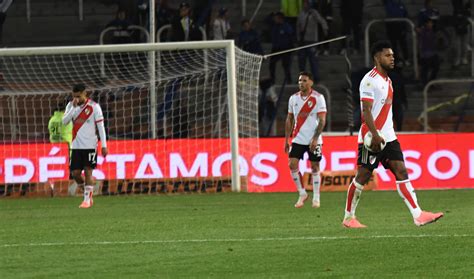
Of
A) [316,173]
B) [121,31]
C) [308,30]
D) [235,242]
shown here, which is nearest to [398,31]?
[308,30]

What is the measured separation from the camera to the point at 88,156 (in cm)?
2306

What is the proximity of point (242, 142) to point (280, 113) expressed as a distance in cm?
648

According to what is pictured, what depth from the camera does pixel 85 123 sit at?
75.4ft

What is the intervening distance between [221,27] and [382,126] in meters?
19.1

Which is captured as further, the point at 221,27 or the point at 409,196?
the point at 221,27

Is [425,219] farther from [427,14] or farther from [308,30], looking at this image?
[427,14]

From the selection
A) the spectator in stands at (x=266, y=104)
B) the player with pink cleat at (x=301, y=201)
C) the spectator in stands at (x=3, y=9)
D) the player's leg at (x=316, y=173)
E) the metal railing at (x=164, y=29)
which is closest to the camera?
the player's leg at (x=316, y=173)

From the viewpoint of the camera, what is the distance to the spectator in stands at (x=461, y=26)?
112 ft

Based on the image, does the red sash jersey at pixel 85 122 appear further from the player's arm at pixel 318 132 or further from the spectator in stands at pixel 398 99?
the spectator in stands at pixel 398 99

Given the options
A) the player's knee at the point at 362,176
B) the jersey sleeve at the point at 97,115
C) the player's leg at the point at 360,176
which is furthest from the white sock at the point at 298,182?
the player's knee at the point at 362,176

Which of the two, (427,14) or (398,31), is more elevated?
(427,14)

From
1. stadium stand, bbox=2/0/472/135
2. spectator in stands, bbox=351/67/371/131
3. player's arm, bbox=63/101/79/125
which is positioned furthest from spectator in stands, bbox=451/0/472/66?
player's arm, bbox=63/101/79/125

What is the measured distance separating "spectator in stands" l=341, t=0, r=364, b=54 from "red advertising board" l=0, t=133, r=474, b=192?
7.70 metres

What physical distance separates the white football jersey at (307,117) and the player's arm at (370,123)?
20.9 feet
